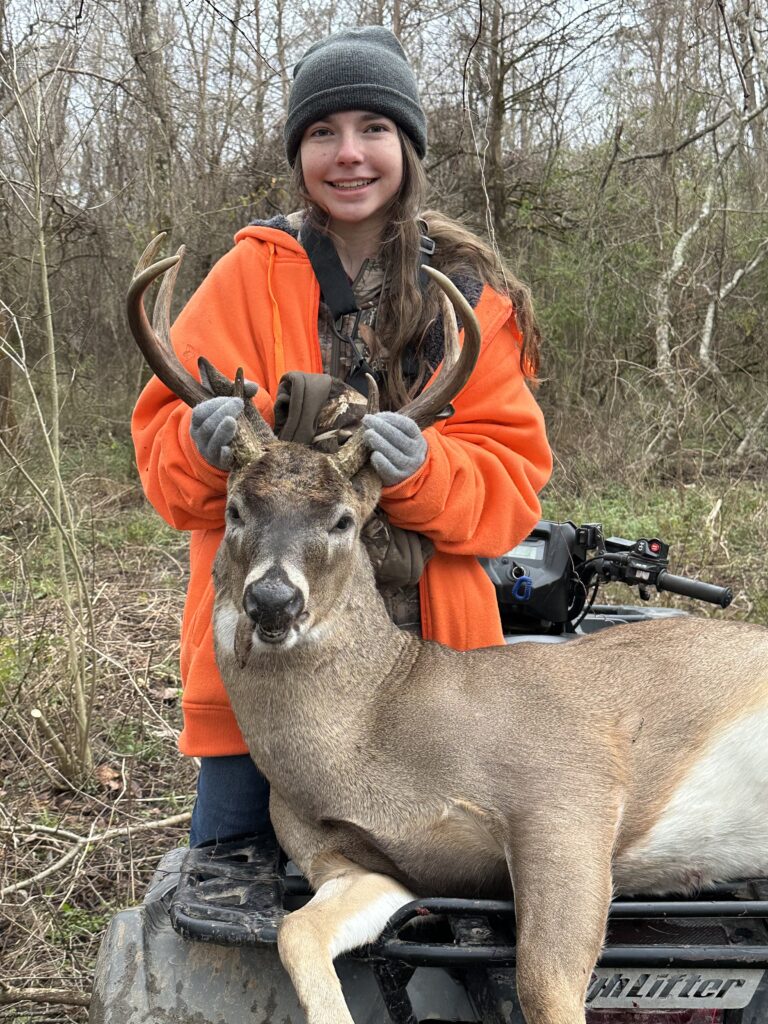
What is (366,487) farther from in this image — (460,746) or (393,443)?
(460,746)

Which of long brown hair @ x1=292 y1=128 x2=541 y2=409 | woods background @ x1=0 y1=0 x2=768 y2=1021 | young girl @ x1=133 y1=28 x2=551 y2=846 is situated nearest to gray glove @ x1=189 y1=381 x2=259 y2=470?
young girl @ x1=133 y1=28 x2=551 y2=846

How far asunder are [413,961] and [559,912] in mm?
363

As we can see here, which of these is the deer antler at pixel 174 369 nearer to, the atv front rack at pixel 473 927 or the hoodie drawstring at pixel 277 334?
the hoodie drawstring at pixel 277 334

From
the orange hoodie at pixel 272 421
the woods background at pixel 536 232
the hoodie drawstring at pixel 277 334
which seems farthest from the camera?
the woods background at pixel 536 232

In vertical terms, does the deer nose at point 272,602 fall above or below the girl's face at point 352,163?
below

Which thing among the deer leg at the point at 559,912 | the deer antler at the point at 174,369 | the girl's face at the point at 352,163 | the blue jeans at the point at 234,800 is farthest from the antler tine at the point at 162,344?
the deer leg at the point at 559,912

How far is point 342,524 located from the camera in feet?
9.53

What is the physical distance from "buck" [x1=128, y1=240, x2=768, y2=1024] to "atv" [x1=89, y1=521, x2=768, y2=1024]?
10cm

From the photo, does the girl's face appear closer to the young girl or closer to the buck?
the young girl

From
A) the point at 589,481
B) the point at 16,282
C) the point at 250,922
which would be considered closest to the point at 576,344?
the point at 589,481

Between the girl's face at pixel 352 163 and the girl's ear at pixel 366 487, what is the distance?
92 centimetres

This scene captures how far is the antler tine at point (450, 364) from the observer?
2.86 m

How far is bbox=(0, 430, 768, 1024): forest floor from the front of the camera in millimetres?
3793

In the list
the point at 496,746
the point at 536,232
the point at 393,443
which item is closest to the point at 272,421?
A: the point at 393,443
